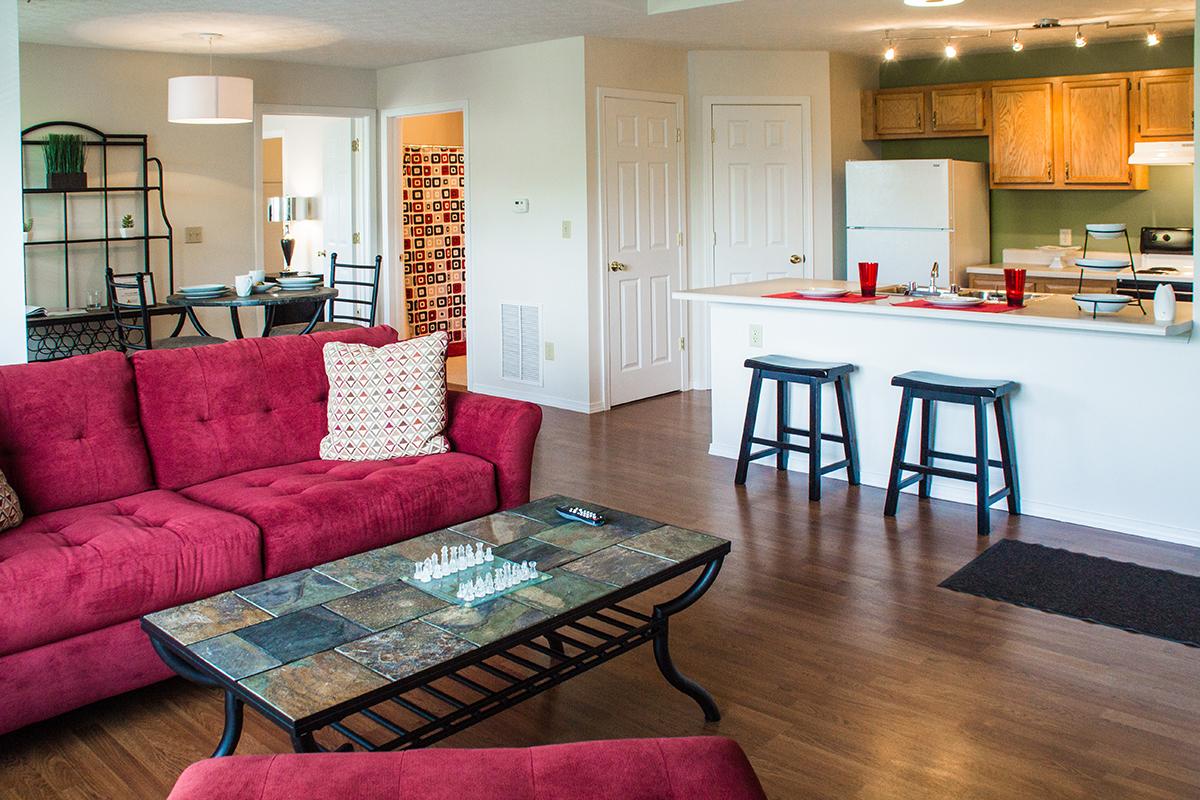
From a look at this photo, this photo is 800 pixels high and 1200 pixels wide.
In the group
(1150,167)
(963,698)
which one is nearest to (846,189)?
(1150,167)

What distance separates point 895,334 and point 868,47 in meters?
3.10

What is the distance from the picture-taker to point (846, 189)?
25.4ft

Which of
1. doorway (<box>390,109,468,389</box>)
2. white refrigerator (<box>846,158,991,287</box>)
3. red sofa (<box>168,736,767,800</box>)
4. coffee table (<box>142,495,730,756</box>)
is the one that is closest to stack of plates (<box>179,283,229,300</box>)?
doorway (<box>390,109,468,389</box>)

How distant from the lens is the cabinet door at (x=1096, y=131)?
7086 millimetres

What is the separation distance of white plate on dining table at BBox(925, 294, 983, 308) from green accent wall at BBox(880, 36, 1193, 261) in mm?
3028

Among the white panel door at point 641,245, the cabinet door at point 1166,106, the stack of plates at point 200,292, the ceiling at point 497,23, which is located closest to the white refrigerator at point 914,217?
the ceiling at point 497,23

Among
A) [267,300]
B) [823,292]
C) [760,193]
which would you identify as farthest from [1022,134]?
[267,300]

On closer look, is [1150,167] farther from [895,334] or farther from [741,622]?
[741,622]

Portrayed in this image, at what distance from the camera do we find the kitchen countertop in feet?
14.2

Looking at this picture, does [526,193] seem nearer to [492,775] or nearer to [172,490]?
[172,490]

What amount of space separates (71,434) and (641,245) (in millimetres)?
4432

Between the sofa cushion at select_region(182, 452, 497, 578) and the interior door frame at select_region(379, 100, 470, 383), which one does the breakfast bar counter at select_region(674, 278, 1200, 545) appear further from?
the interior door frame at select_region(379, 100, 470, 383)

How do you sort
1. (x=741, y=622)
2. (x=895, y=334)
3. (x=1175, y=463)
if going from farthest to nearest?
(x=895, y=334) < (x=1175, y=463) < (x=741, y=622)

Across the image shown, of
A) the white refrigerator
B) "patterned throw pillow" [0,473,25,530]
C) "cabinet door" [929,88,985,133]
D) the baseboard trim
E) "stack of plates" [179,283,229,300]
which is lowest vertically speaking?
the baseboard trim
